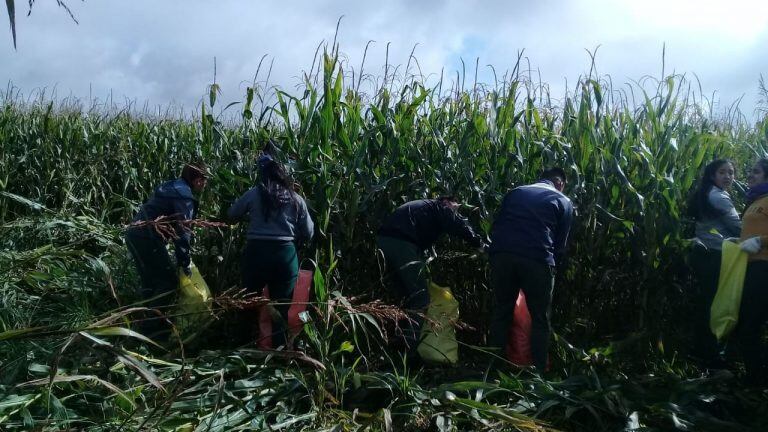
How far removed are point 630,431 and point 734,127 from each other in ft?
21.1

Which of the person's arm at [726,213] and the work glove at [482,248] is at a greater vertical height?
the person's arm at [726,213]

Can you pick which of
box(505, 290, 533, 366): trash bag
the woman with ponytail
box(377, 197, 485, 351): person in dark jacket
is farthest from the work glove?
the woman with ponytail

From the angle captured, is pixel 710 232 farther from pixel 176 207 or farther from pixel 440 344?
pixel 176 207

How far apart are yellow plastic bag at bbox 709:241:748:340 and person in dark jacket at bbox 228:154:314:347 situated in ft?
8.65

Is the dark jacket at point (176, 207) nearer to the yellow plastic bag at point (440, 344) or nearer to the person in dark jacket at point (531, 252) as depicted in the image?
the yellow plastic bag at point (440, 344)

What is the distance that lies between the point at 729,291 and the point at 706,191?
794 millimetres

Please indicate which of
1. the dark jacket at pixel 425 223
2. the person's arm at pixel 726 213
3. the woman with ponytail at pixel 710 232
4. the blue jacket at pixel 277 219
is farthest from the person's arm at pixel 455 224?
the person's arm at pixel 726 213

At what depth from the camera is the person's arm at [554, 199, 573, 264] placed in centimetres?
462

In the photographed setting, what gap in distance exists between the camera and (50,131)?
25.3ft

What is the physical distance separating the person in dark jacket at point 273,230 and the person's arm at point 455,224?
0.92 metres

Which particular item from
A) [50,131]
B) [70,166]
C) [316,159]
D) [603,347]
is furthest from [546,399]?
[50,131]

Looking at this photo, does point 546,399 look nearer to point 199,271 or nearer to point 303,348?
point 303,348

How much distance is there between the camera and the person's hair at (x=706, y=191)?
4.85 m

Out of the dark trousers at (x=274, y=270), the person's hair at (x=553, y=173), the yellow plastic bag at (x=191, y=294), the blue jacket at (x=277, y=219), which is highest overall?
the person's hair at (x=553, y=173)
